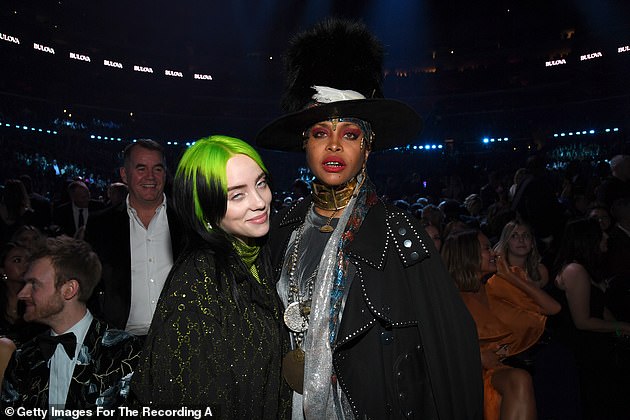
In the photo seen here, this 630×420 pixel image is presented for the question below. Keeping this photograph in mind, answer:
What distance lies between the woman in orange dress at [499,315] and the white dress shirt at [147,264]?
2161 mm

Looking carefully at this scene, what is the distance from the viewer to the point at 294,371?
83.7 inches

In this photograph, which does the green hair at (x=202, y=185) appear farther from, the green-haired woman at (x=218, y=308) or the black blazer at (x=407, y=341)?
the black blazer at (x=407, y=341)

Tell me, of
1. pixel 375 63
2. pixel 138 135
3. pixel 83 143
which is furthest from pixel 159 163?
pixel 138 135

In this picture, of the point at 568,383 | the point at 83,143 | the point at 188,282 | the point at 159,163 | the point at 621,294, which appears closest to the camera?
the point at 188,282

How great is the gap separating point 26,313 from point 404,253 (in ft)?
6.18

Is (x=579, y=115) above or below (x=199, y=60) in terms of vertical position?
below

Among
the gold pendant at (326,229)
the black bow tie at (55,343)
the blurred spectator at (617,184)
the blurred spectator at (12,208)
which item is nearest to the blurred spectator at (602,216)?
the blurred spectator at (617,184)

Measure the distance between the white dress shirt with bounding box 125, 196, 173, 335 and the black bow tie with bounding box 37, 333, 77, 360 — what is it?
44.1 inches

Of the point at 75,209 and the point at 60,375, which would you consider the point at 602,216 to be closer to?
the point at 60,375

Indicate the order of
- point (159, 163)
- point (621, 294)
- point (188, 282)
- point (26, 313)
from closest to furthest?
1. point (188, 282)
2. point (26, 313)
3. point (159, 163)
4. point (621, 294)

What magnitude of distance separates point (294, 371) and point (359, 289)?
0.46 meters

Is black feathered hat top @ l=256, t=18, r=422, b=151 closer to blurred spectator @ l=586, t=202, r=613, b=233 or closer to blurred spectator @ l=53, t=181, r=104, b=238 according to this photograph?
blurred spectator @ l=586, t=202, r=613, b=233

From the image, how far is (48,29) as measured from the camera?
91.5 feet

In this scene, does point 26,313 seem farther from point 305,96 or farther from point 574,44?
point 574,44
